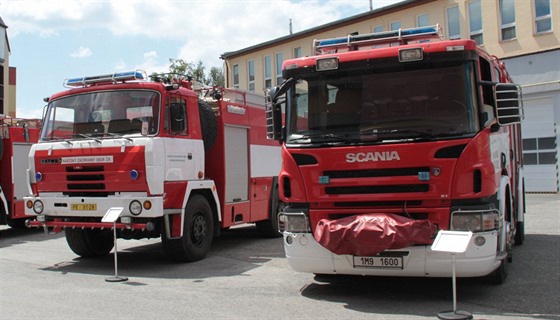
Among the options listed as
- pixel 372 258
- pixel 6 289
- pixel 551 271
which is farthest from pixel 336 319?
pixel 6 289

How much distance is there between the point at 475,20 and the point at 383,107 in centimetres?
2054

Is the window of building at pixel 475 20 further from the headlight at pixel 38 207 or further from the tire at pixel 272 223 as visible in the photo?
the headlight at pixel 38 207

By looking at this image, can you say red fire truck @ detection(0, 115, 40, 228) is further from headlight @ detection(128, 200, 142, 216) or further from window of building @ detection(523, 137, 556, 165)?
window of building @ detection(523, 137, 556, 165)

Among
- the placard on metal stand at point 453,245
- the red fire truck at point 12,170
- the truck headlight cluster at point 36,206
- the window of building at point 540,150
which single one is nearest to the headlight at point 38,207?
the truck headlight cluster at point 36,206

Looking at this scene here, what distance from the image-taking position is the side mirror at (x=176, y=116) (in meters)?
8.87

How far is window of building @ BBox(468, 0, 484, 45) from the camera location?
2430 cm

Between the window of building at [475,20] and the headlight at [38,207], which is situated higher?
the window of building at [475,20]

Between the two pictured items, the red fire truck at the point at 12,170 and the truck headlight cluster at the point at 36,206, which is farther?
the red fire truck at the point at 12,170

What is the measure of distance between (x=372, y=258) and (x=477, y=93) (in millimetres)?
2184

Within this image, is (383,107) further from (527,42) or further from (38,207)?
(527,42)

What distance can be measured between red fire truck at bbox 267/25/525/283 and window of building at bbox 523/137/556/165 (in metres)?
16.8

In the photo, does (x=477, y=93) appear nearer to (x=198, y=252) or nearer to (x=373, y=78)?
(x=373, y=78)

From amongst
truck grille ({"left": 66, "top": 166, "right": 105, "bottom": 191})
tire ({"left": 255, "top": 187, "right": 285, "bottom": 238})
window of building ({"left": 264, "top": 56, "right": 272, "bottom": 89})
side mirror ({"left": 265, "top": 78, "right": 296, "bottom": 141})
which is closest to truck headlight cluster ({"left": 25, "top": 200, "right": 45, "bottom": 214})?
truck grille ({"left": 66, "top": 166, "right": 105, "bottom": 191})

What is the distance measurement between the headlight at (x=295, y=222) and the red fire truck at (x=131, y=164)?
2.59 meters
